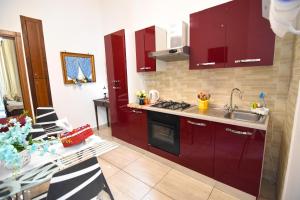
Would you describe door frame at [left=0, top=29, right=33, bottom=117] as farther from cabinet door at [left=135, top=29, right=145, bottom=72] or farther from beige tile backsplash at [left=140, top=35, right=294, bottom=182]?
beige tile backsplash at [left=140, top=35, right=294, bottom=182]

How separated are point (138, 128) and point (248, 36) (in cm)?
190

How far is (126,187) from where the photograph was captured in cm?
180

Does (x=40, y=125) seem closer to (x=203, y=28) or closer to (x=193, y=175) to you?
(x=193, y=175)

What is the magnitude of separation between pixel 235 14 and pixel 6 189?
7.77 ft

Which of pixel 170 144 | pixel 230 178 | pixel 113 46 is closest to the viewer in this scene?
pixel 230 178

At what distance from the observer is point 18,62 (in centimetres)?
241

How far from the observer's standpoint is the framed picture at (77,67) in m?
2.95

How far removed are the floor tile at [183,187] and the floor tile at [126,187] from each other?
195mm

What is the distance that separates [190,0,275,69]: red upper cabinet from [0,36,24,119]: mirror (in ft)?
9.24

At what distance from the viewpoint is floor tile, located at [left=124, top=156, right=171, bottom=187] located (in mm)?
1915

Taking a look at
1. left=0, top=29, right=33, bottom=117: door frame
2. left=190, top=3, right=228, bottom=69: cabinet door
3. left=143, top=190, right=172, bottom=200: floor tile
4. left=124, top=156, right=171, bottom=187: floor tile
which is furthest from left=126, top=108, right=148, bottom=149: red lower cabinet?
left=0, top=29, right=33, bottom=117: door frame

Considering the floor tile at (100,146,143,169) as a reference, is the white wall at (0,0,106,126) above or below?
above

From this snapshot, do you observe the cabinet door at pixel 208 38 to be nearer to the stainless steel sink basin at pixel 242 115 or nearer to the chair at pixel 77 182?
the stainless steel sink basin at pixel 242 115

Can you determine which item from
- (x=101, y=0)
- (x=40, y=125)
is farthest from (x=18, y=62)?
(x=101, y=0)
